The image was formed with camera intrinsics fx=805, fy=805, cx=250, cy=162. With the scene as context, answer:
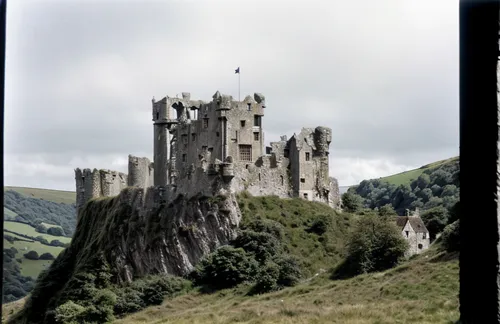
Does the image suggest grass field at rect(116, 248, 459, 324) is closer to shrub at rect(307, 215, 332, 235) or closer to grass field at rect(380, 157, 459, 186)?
shrub at rect(307, 215, 332, 235)

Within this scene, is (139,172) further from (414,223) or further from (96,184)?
(414,223)

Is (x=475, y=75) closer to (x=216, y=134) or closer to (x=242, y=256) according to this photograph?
(x=242, y=256)

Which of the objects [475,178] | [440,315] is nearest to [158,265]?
[440,315]

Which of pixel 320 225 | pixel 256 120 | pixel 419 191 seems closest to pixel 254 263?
pixel 320 225

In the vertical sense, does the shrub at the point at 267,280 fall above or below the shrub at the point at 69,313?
above

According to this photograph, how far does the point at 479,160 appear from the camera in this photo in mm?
3555

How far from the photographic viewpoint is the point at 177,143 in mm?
74188

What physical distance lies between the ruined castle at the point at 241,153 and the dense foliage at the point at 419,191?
18.9m

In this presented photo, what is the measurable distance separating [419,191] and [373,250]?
54.9 metres

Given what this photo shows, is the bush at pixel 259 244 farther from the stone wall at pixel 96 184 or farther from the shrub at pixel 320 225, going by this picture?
the stone wall at pixel 96 184

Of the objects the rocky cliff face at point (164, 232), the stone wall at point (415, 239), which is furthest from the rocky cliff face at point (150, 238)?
the stone wall at point (415, 239)

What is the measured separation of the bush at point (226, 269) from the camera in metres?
59.2

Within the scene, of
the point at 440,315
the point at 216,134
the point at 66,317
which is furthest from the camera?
the point at 216,134

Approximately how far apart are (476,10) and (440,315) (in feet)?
20.4
